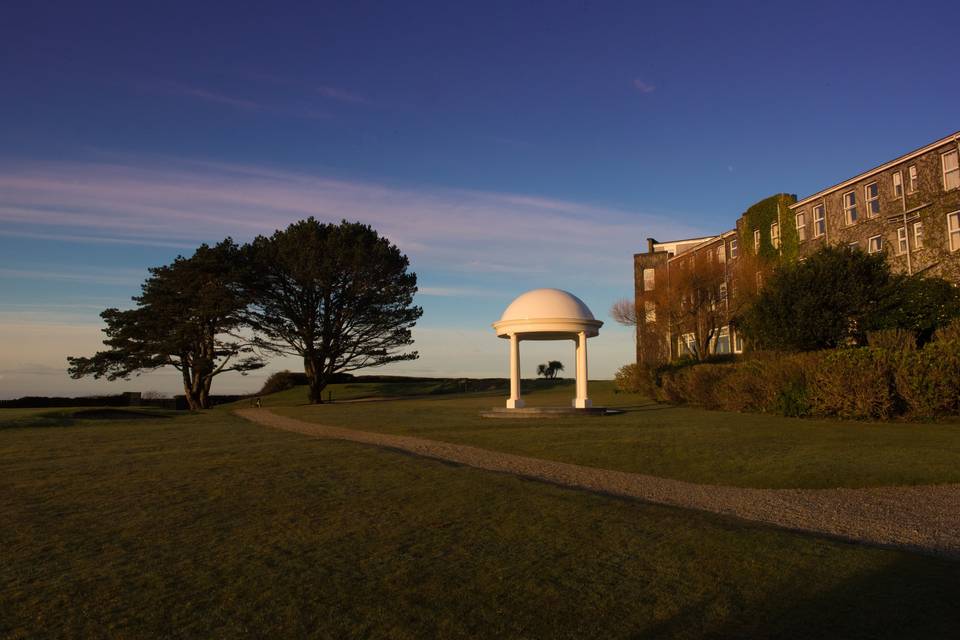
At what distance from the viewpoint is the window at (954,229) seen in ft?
108

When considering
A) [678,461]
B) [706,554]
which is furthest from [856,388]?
[706,554]

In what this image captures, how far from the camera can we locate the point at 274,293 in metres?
47.9

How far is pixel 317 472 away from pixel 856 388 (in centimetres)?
1747

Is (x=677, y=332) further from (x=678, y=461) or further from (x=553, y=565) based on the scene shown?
(x=553, y=565)

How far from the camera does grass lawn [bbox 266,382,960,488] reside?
13.3 meters

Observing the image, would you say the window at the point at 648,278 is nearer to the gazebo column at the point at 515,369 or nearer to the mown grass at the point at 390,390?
the mown grass at the point at 390,390

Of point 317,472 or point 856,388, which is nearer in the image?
point 317,472

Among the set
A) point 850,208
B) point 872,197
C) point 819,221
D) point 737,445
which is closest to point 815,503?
point 737,445

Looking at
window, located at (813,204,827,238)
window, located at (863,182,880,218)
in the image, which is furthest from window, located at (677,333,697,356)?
window, located at (863,182,880,218)

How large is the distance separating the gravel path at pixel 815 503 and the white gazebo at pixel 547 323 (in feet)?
42.4

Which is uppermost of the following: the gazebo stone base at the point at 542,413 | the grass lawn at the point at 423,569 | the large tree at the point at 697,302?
the large tree at the point at 697,302

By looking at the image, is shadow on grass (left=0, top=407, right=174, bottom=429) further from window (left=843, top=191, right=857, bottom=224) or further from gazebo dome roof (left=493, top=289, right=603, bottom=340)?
window (left=843, top=191, right=857, bottom=224)

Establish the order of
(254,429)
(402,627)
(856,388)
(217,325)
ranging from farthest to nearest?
1. (217,325)
2. (254,429)
3. (856,388)
4. (402,627)

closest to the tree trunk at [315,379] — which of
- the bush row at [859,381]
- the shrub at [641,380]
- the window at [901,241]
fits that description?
the shrub at [641,380]
